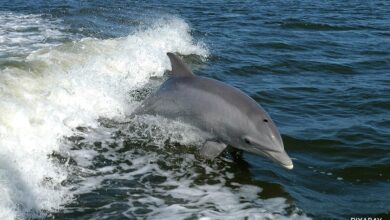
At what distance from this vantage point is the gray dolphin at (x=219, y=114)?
23.7ft

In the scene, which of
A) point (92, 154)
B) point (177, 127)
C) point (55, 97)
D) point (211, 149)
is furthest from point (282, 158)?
point (55, 97)

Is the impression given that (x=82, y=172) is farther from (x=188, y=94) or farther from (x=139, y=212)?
(x=188, y=94)

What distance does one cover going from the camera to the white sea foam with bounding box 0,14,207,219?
6.60 meters

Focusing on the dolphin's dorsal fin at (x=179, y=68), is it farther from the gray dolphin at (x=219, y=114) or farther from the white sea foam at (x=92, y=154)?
the white sea foam at (x=92, y=154)

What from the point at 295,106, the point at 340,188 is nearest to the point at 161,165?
the point at 340,188

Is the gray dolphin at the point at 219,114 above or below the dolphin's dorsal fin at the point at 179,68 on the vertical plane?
below

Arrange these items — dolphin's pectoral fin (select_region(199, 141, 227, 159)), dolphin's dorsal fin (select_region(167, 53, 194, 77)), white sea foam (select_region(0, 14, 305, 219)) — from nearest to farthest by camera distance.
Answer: white sea foam (select_region(0, 14, 305, 219)) → dolphin's pectoral fin (select_region(199, 141, 227, 159)) → dolphin's dorsal fin (select_region(167, 53, 194, 77))

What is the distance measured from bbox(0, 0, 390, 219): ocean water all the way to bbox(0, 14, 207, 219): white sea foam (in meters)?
0.03

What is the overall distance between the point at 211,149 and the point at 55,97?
415cm

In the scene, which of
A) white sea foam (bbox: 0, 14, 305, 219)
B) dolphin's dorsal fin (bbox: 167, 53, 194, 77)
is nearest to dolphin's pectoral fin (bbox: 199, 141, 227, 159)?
white sea foam (bbox: 0, 14, 305, 219)

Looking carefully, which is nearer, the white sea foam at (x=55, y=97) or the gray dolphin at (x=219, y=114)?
the white sea foam at (x=55, y=97)

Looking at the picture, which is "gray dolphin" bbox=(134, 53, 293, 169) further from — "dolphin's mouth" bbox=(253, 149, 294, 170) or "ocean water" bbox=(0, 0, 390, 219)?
"ocean water" bbox=(0, 0, 390, 219)

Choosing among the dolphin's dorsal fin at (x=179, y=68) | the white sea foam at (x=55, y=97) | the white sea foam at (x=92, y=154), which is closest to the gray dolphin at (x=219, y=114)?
the dolphin's dorsal fin at (x=179, y=68)

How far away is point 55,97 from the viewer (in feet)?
33.6
